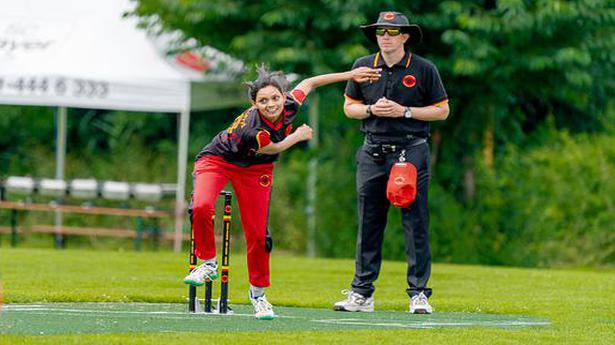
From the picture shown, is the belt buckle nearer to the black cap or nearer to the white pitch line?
the black cap

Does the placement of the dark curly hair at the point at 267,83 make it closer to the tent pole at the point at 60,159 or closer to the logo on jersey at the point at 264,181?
the logo on jersey at the point at 264,181

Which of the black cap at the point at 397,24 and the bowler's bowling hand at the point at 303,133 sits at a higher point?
the black cap at the point at 397,24

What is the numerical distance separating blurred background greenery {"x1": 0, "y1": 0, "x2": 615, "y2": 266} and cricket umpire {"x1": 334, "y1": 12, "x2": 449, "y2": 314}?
27.9 feet

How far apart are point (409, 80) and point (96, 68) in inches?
460

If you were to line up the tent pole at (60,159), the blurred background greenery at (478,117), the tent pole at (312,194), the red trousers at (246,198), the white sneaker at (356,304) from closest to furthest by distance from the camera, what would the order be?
the red trousers at (246,198) < the white sneaker at (356,304) < the blurred background greenery at (478,117) < the tent pole at (312,194) < the tent pole at (60,159)

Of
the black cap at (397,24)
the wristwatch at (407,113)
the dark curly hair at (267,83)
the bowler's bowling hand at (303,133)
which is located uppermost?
the black cap at (397,24)

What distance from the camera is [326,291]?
13.8 m

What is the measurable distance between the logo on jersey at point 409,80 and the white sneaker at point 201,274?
6.89 ft

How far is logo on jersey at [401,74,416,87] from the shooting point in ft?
37.4

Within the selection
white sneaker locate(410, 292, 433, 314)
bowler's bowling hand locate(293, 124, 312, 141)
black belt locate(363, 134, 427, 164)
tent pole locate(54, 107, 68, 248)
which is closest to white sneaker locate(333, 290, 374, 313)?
white sneaker locate(410, 292, 433, 314)

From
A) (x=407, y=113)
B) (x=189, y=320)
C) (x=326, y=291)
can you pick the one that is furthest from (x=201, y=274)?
(x=326, y=291)

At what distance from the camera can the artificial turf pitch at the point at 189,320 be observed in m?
9.57

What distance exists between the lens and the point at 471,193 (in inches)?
888

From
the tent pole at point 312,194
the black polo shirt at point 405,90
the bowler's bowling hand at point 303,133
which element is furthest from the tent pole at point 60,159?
the bowler's bowling hand at point 303,133
